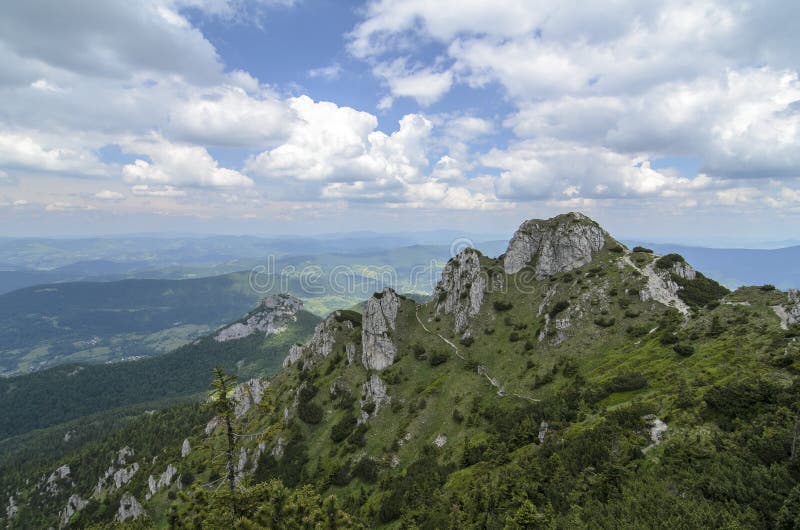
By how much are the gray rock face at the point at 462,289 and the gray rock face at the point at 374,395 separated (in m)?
32.4

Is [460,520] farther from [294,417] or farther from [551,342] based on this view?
[294,417]

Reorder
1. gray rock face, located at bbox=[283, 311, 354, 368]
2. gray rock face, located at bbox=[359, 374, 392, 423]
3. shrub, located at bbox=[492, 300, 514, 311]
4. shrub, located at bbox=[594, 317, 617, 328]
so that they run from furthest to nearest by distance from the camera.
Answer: gray rock face, located at bbox=[283, 311, 354, 368] < shrub, located at bbox=[492, 300, 514, 311] < gray rock face, located at bbox=[359, 374, 392, 423] < shrub, located at bbox=[594, 317, 617, 328]

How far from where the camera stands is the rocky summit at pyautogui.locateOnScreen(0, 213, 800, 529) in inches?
1142

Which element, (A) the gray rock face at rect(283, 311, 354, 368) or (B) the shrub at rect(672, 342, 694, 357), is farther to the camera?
(A) the gray rock face at rect(283, 311, 354, 368)

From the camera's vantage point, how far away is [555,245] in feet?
414

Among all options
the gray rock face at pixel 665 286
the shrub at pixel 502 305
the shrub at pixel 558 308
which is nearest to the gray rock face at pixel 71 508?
the shrub at pixel 502 305

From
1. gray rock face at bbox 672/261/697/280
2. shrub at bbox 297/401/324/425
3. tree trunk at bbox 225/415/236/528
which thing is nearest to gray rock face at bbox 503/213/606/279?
gray rock face at bbox 672/261/697/280

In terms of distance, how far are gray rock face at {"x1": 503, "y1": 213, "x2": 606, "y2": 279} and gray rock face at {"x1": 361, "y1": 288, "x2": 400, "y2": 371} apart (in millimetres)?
46170

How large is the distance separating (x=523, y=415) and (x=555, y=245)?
244 feet

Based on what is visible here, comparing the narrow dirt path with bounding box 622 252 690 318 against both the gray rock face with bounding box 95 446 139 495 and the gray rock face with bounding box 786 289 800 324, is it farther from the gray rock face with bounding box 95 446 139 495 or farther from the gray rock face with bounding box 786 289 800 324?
the gray rock face with bounding box 95 446 139 495

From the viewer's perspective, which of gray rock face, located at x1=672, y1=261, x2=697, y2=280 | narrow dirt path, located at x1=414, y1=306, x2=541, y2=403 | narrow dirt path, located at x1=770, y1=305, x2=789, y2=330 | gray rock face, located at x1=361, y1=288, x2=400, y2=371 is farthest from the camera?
gray rock face, located at x1=361, y1=288, x2=400, y2=371

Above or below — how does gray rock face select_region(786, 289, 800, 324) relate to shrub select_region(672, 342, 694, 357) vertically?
above

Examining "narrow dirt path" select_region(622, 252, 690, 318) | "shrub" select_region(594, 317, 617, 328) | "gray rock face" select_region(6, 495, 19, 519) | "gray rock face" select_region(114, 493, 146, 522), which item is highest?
"narrow dirt path" select_region(622, 252, 690, 318)

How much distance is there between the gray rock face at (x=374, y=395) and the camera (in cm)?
10200
